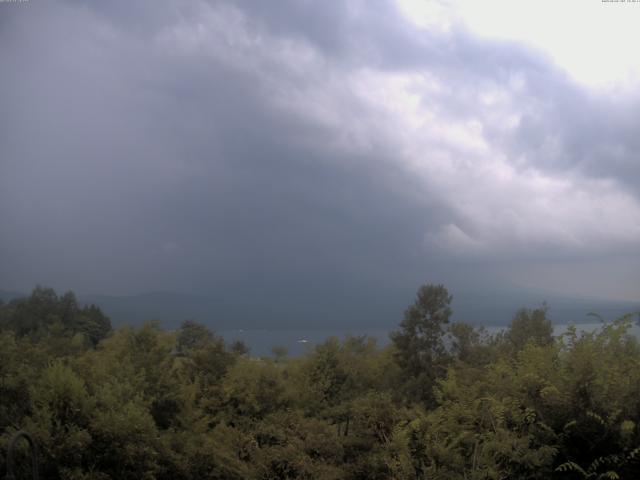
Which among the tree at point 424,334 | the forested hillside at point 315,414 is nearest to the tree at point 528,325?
the tree at point 424,334

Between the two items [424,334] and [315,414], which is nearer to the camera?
[315,414]

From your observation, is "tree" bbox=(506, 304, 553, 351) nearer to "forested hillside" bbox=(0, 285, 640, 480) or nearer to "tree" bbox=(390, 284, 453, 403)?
"tree" bbox=(390, 284, 453, 403)

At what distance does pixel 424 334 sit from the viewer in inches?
1240

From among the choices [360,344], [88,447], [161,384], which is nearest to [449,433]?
[88,447]

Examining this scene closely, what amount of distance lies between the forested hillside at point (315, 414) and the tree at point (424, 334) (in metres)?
9.09

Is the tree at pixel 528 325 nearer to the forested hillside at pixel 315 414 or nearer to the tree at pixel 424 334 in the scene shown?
the tree at pixel 424 334

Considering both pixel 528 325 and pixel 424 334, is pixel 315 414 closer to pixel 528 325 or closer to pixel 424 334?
pixel 424 334

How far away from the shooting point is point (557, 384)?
6395mm

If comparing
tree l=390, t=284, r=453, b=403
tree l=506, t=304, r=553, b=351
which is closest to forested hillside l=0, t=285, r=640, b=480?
tree l=390, t=284, r=453, b=403

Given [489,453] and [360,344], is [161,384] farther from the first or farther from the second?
[360,344]

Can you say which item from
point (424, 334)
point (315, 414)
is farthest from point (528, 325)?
point (315, 414)

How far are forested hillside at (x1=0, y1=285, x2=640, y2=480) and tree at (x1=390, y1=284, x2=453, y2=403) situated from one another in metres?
9.09

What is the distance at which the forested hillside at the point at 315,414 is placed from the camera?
615 centimetres

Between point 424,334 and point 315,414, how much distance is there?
14342mm
